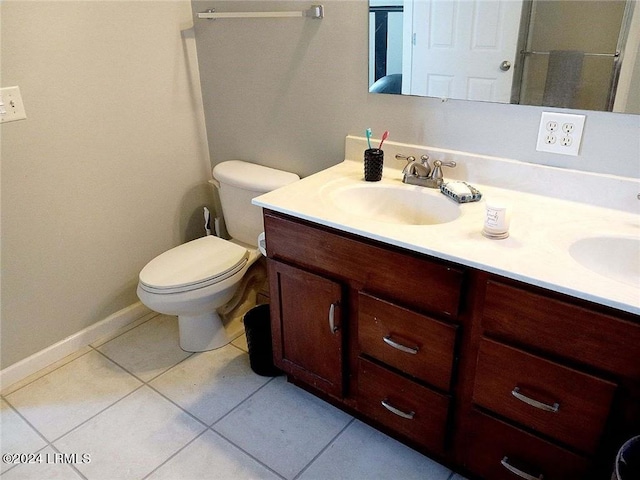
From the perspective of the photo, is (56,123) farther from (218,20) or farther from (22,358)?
(22,358)

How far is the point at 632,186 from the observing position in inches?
54.8

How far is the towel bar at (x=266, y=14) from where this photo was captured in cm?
180

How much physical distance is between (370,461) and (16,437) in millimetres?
1220

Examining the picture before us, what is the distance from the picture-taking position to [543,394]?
48.2 inches

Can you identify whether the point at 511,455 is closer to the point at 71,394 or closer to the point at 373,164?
the point at 373,164

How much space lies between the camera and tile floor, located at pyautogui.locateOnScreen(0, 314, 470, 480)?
5.36 feet

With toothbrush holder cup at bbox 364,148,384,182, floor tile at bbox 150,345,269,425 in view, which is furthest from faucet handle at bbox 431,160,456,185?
floor tile at bbox 150,345,269,425

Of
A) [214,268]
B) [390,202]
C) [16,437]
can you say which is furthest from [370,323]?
[16,437]

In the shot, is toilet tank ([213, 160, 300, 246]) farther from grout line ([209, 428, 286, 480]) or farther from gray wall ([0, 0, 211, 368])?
grout line ([209, 428, 286, 480])

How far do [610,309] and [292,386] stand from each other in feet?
3.99

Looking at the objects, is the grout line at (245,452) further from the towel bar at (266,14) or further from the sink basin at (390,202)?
the towel bar at (266,14)

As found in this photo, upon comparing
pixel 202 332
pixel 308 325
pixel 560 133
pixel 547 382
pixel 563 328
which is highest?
pixel 560 133

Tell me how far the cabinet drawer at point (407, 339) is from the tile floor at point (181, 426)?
1.25ft

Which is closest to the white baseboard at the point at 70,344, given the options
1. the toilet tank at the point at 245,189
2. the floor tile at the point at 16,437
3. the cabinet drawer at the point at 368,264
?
the floor tile at the point at 16,437
